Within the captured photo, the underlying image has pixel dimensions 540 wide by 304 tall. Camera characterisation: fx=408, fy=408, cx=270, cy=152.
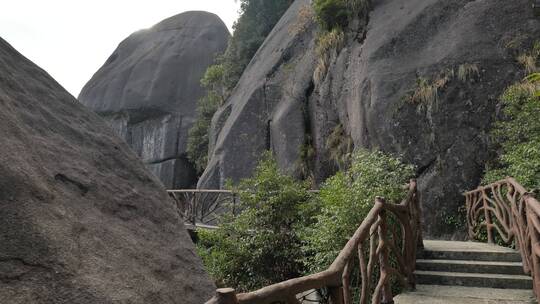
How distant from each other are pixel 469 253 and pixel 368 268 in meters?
2.96

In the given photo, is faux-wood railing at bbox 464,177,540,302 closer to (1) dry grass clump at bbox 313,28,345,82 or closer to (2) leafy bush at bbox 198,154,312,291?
(2) leafy bush at bbox 198,154,312,291

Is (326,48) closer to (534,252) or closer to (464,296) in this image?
(464,296)

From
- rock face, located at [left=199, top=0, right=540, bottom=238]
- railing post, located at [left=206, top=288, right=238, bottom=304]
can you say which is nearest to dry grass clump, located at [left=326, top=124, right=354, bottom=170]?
rock face, located at [left=199, top=0, right=540, bottom=238]

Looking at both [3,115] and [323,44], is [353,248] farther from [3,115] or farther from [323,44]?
[323,44]

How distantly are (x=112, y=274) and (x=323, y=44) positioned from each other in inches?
477

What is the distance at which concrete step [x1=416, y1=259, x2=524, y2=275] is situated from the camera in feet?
18.4

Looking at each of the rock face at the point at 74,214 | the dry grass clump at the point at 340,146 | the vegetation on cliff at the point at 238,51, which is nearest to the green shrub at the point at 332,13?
the dry grass clump at the point at 340,146

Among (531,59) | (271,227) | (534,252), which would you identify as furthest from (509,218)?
(531,59)

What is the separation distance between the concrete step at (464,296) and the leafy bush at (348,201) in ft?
4.22

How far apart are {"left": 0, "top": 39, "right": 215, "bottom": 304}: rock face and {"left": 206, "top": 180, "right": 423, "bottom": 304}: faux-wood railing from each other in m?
1.27

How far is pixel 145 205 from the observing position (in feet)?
14.5

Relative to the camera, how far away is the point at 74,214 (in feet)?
11.1

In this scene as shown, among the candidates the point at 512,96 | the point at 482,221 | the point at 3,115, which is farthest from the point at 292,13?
the point at 3,115

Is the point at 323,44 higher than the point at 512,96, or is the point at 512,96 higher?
the point at 323,44
